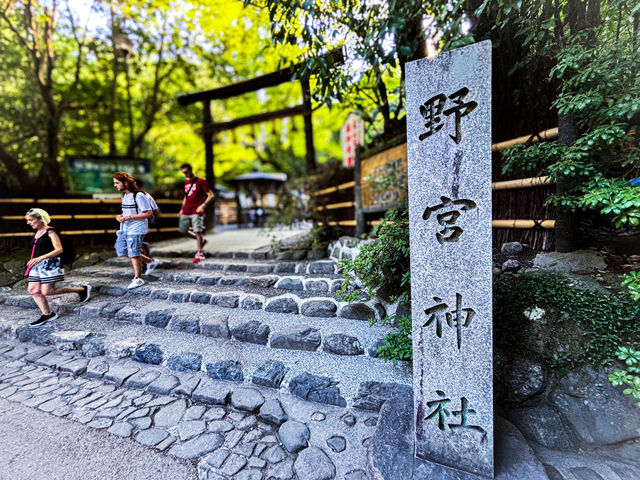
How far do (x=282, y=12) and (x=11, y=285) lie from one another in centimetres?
737

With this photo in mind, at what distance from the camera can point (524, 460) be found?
1931mm

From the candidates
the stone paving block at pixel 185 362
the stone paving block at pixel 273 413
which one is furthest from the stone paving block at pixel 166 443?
the stone paving block at pixel 185 362

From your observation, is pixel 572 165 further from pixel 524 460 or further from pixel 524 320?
pixel 524 460

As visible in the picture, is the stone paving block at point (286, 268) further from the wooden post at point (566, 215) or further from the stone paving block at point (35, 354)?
the wooden post at point (566, 215)

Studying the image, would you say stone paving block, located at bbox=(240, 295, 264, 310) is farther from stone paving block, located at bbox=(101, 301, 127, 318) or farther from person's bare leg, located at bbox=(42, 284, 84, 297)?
person's bare leg, located at bbox=(42, 284, 84, 297)

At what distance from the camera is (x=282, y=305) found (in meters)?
3.88

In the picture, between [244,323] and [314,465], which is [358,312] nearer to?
[244,323]

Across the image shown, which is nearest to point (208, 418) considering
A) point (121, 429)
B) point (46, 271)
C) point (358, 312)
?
point (121, 429)

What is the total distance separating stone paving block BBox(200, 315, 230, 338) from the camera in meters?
3.62

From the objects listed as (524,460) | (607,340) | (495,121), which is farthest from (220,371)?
(495,121)

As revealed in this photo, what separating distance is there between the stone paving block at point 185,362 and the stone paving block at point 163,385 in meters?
0.14

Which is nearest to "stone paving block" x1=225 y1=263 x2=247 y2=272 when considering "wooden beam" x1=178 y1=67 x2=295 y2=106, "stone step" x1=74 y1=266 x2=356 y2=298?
"stone step" x1=74 y1=266 x2=356 y2=298

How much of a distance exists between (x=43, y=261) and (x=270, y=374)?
4.04 meters

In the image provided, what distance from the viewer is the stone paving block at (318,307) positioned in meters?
3.62
